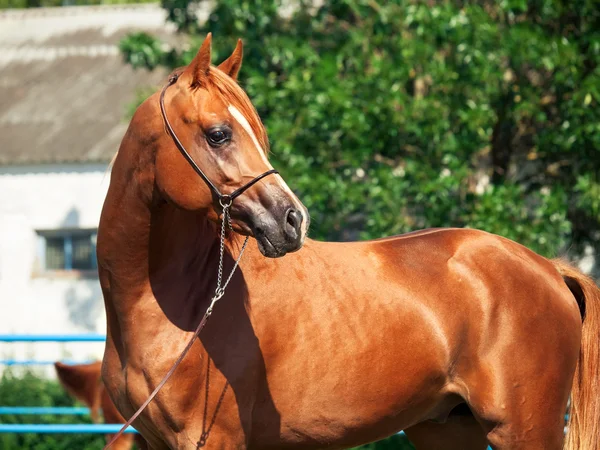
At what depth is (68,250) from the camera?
41.3 feet

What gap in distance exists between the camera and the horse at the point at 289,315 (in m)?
2.91

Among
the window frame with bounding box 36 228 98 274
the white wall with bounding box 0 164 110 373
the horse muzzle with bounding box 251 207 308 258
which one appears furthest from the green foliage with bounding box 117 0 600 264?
the window frame with bounding box 36 228 98 274

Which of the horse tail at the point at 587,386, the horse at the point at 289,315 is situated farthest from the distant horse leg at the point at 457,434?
the horse tail at the point at 587,386

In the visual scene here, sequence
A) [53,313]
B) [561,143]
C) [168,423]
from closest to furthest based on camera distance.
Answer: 1. [168,423]
2. [561,143]
3. [53,313]

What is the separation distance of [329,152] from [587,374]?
4148 mm

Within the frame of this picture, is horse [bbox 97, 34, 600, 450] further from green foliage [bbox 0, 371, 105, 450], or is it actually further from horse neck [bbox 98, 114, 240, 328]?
green foliage [bbox 0, 371, 105, 450]

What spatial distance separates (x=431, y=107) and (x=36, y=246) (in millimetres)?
7662

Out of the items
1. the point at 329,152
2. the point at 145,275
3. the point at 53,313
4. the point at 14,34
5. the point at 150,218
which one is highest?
the point at 150,218

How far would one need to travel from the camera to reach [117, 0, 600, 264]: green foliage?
7105mm

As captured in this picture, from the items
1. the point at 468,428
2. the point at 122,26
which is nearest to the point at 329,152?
the point at 468,428

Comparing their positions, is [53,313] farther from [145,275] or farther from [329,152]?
[145,275]

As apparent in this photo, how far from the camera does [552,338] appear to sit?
3.63m

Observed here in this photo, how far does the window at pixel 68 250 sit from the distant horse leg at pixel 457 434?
30.7 feet

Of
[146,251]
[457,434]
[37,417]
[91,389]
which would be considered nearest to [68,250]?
[37,417]
